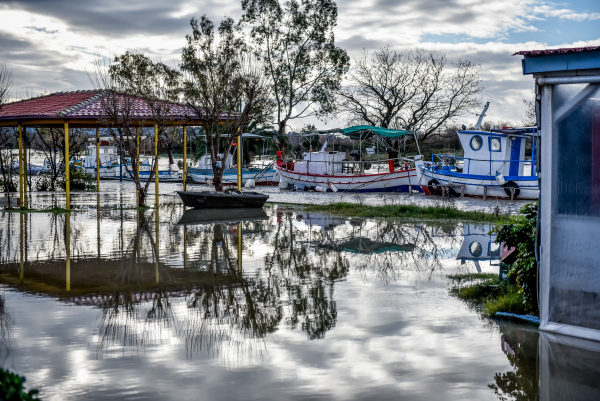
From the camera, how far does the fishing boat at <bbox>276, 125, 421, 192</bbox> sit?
34156mm

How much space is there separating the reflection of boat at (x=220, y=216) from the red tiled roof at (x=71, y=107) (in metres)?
4.32

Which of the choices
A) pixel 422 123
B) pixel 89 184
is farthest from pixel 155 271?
pixel 422 123

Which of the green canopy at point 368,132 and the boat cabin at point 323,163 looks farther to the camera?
the boat cabin at point 323,163

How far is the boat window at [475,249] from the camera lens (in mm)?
12258

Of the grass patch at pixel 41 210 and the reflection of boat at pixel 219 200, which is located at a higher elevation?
the reflection of boat at pixel 219 200

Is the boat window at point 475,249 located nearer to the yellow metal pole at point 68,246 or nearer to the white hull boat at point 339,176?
the yellow metal pole at point 68,246

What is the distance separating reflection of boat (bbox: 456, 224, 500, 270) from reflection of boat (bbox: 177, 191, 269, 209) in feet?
25.2

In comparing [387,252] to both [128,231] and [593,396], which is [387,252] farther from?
[593,396]

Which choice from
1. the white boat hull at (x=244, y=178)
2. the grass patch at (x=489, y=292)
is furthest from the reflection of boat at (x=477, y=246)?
the white boat hull at (x=244, y=178)

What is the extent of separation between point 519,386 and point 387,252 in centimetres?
718

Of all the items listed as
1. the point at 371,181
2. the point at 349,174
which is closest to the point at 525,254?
the point at 371,181

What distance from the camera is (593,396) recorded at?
5051mm

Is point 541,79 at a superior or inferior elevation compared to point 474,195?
superior

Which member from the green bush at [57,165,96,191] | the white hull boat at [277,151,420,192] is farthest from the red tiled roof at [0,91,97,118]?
the white hull boat at [277,151,420,192]
